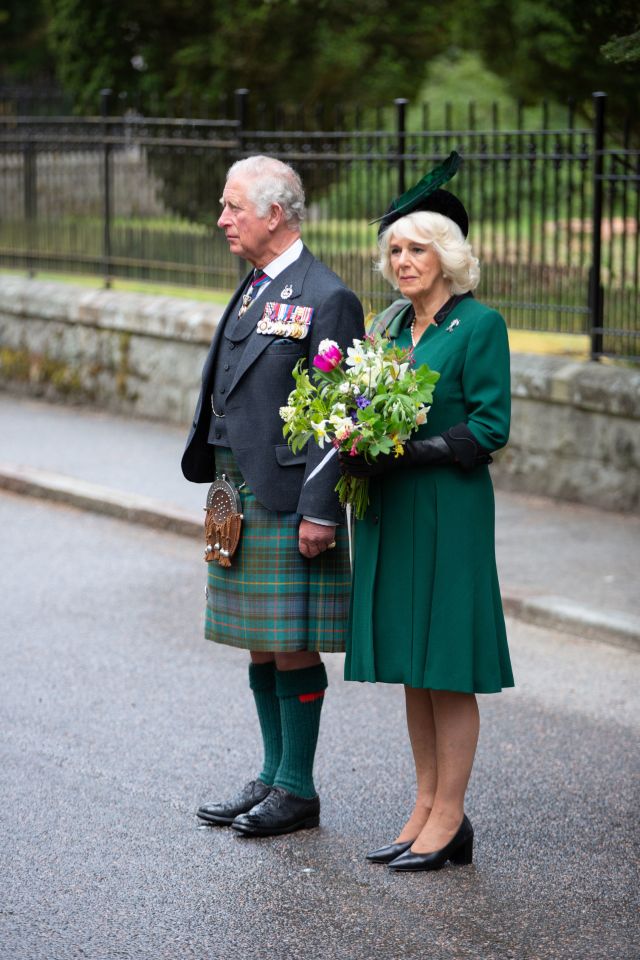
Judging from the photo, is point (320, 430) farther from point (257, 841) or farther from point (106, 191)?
point (106, 191)

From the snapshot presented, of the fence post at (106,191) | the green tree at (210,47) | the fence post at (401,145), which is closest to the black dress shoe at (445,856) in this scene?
the fence post at (401,145)

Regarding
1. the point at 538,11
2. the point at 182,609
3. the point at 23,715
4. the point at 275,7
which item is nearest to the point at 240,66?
the point at 275,7

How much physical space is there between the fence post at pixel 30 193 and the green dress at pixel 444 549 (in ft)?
32.5

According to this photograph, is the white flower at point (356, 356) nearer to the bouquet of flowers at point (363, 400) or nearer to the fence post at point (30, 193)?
the bouquet of flowers at point (363, 400)

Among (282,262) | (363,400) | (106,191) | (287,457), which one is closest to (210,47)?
(106,191)

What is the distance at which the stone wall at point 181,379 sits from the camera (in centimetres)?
876

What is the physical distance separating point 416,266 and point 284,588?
102 centimetres

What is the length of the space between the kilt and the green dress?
7.7 inches

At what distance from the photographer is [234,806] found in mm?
4684

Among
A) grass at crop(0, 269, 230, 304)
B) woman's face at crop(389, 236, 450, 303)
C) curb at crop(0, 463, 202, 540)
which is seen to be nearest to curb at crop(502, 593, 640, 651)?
curb at crop(0, 463, 202, 540)

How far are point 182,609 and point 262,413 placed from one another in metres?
3.00

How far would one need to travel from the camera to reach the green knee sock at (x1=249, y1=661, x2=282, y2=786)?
472 cm

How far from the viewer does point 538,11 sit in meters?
18.3

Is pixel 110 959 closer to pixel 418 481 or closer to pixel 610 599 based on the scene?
pixel 418 481
